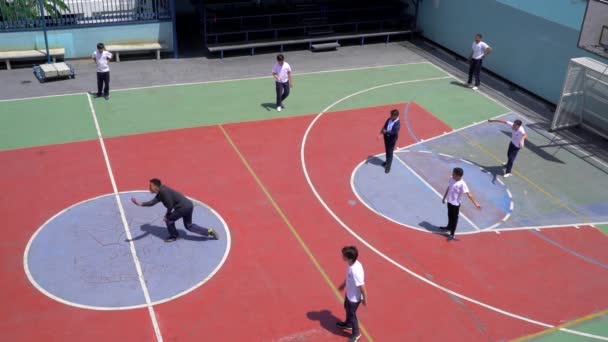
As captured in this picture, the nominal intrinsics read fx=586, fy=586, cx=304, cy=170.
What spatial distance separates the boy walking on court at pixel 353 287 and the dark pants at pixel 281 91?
10.1m

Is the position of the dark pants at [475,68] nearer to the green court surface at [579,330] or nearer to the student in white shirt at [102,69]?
the green court surface at [579,330]

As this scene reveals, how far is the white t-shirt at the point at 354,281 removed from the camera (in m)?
9.53

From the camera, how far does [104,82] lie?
19688 millimetres

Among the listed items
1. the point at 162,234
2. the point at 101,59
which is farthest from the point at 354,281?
the point at 101,59

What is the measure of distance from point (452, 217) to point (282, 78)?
314 inches

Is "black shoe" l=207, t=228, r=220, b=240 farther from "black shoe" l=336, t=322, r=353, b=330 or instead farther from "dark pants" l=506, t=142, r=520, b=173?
"dark pants" l=506, t=142, r=520, b=173

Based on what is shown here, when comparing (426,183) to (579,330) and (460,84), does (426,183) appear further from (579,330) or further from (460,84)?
(460,84)

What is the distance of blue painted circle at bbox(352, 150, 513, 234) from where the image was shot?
14312 millimetres

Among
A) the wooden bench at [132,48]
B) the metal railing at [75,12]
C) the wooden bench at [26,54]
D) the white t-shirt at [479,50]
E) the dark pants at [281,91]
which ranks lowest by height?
the dark pants at [281,91]

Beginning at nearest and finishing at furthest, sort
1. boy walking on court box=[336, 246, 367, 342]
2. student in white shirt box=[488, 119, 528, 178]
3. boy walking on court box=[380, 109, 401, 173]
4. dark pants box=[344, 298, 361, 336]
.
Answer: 1. boy walking on court box=[336, 246, 367, 342]
2. dark pants box=[344, 298, 361, 336]
3. boy walking on court box=[380, 109, 401, 173]
4. student in white shirt box=[488, 119, 528, 178]

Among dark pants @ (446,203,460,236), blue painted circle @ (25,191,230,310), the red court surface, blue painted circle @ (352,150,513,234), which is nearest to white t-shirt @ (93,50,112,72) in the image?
the red court surface

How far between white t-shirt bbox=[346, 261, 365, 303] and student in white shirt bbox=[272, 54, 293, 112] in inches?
400

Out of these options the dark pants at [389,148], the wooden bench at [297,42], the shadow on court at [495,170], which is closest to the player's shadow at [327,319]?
the dark pants at [389,148]

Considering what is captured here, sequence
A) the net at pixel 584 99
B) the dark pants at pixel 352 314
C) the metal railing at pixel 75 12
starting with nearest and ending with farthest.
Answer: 1. the dark pants at pixel 352 314
2. the net at pixel 584 99
3. the metal railing at pixel 75 12
